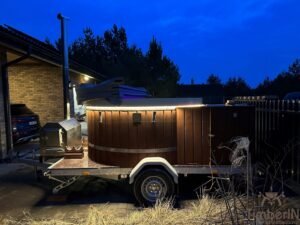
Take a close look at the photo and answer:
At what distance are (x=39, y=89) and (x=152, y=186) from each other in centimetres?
1201

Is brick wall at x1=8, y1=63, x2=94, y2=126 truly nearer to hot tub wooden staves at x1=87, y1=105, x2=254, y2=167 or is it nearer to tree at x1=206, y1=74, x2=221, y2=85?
hot tub wooden staves at x1=87, y1=105, x2=254, y2=167

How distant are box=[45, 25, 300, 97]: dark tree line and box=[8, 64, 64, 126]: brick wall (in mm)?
10740

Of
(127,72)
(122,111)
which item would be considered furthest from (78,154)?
(127,72)

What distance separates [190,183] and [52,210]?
291cm

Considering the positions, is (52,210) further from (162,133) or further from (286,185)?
(286,185)

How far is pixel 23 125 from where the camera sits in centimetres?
1293

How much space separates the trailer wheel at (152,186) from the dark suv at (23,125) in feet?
26.7

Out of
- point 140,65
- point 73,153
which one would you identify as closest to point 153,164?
point 73,153

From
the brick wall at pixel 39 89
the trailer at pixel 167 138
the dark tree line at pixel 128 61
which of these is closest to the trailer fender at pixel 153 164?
the trailer at pixel 167 138

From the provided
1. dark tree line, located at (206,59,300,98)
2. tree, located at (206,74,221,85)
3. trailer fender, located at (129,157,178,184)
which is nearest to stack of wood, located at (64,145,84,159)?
trailer fender, located at (129,157,178,184)

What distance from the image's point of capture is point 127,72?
29.4 metres

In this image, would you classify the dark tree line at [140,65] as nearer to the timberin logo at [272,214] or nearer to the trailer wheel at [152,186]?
the trailer wheel at [152,186]

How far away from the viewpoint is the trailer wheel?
215 inches

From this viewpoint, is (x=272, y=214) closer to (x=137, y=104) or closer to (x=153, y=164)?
(x=153, y=164)
